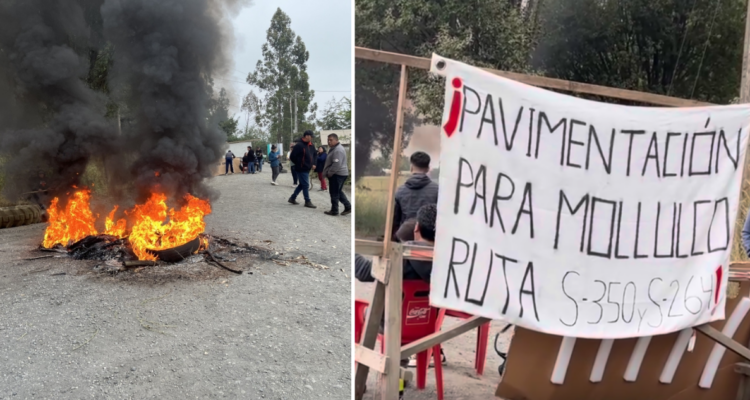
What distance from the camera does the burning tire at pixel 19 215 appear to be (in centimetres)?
990

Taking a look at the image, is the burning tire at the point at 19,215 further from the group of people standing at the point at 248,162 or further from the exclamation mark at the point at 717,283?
the exclamation mark at the point at 717,283

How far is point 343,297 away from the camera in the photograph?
6.02 meters

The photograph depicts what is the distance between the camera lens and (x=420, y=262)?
316 centimetres

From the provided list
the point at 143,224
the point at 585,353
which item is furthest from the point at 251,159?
the point at 585,353

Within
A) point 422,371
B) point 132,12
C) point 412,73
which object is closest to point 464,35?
point 412,73

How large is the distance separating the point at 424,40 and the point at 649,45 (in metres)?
4.28

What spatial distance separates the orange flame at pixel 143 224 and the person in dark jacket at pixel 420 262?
4.65m

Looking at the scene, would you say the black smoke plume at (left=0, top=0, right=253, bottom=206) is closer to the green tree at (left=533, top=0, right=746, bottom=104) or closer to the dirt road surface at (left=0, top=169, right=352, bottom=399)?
the dirt road surface at (left=0, top=169, right=352, bottom=399)

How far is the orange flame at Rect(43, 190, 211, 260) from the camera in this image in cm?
724

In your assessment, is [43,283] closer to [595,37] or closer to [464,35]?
[464,35]

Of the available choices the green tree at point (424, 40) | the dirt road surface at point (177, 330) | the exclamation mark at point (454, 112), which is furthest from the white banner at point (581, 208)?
the green tree at point (424, 40)

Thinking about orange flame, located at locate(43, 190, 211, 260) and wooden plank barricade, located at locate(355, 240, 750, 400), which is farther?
orange flame, located at locate(43, 190, 211, 260)

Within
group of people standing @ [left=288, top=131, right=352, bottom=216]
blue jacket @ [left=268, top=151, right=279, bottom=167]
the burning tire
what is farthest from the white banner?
blue jacket @ [left=268, top=151, right=279, bottom=167]

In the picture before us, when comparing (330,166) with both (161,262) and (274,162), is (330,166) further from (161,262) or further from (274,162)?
(274,162)
